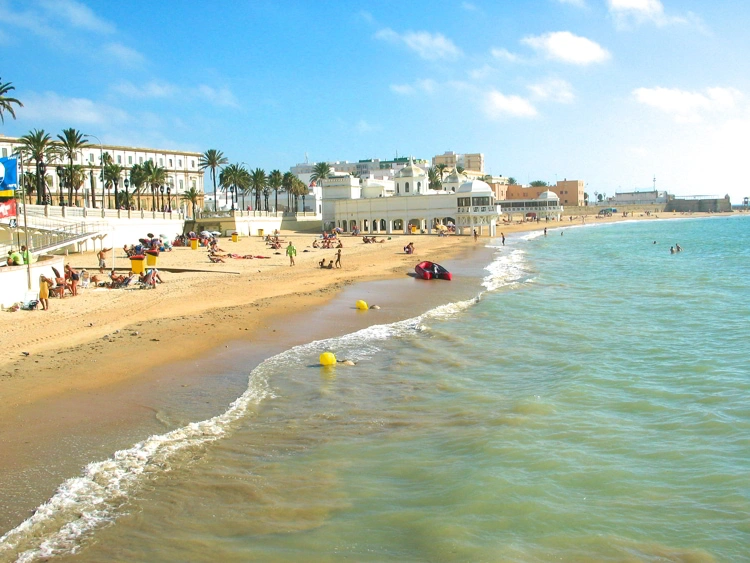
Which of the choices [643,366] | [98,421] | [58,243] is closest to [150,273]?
[58,243]

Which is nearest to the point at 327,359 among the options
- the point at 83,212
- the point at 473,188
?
the point at 83,212

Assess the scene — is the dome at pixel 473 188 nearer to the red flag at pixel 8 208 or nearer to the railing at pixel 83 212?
the railing at pixel 83 212

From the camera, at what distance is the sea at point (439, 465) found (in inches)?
283

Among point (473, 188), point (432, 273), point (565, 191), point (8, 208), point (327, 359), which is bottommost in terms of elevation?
point (327, 359)

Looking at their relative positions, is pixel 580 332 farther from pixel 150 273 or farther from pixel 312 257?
pixel 312 257

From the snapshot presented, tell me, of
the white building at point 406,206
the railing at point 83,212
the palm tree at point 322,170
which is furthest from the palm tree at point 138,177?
the palm tree at point 322,170

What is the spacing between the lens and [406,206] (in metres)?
77.2

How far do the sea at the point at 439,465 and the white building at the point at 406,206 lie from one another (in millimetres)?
58831

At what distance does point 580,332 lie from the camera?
1991 centimetres

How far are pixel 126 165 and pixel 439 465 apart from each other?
284 ft

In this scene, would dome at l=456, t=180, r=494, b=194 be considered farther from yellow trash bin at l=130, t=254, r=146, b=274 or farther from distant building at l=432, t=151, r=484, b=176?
distant building at l=432, t=151, r=484, b=176

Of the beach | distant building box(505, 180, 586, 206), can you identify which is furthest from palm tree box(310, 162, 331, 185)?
distant building box(505, 180, 586, 206)

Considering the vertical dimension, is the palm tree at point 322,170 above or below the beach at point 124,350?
above

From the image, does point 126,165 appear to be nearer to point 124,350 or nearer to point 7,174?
point 7,174
